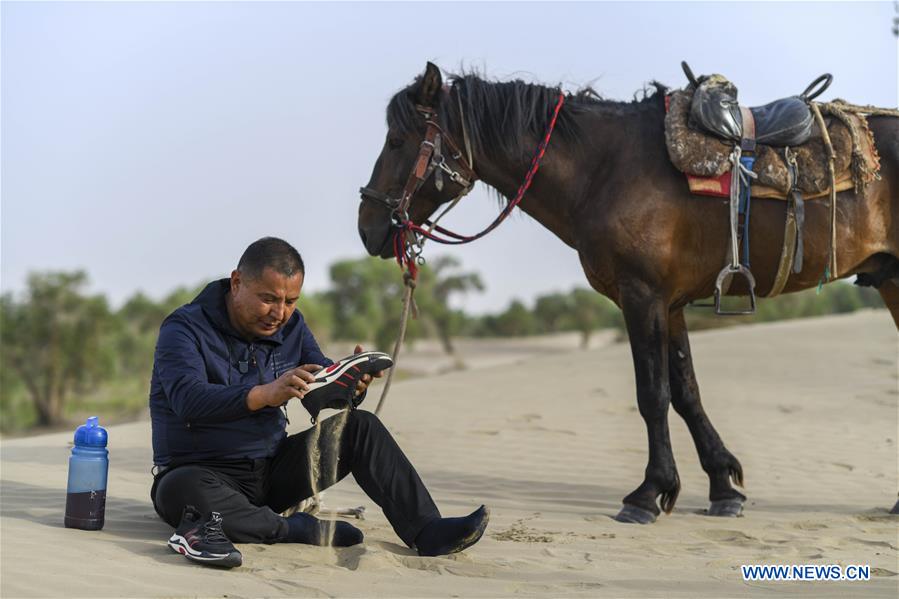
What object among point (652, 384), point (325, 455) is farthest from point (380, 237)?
point (325, 455)

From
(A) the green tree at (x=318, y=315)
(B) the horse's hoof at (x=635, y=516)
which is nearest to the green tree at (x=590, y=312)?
(A) the green tree at (x=318, y=315)

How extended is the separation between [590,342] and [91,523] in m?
32.8

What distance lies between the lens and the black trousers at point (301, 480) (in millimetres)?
4516

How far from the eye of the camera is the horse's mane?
20.8ft

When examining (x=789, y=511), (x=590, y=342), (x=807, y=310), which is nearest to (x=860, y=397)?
(x=789, y=511)

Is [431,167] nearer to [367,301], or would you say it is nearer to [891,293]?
[891,293]

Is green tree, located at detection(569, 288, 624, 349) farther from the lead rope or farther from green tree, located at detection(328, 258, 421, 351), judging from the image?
the lead rope

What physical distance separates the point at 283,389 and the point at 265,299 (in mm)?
485

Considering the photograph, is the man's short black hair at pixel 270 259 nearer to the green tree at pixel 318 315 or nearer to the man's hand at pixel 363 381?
the man's hand at pixel 363 381

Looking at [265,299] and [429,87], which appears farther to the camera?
[429,87]

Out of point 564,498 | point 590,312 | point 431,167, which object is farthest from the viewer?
point 590,312

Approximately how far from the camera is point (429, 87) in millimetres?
6391

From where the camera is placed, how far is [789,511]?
644 cm

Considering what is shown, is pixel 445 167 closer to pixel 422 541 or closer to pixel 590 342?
pixel 422 541
